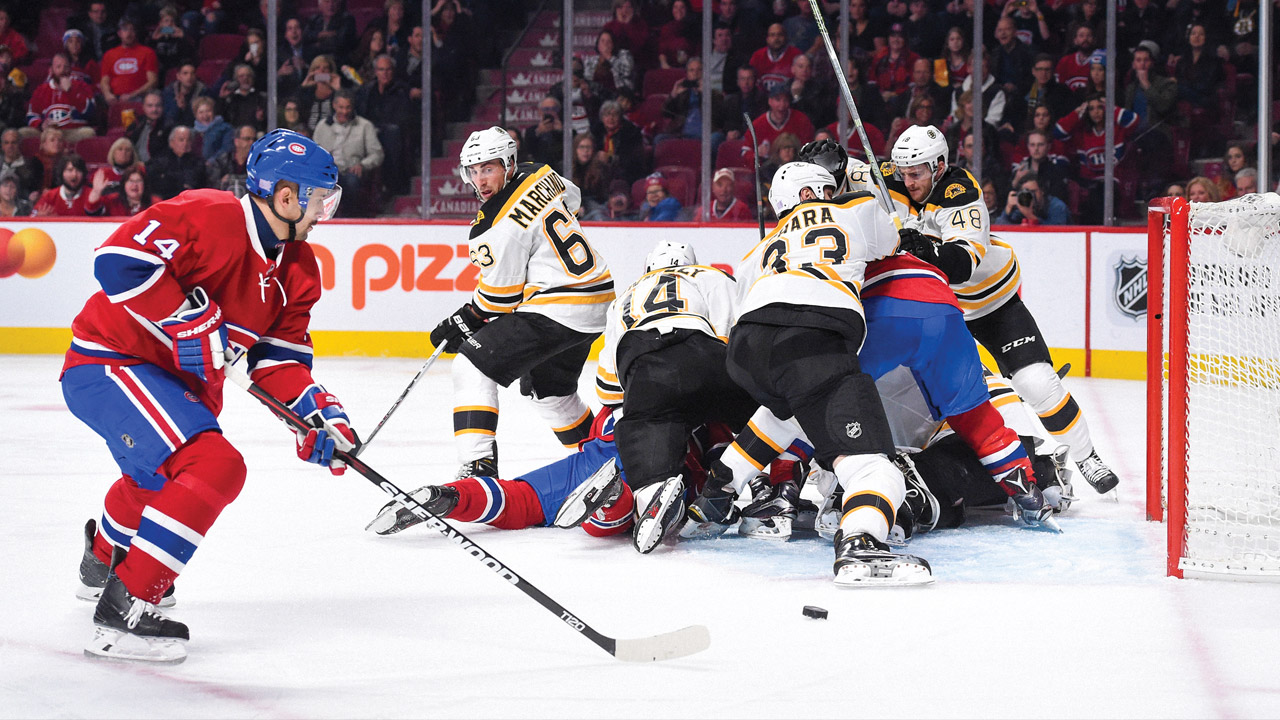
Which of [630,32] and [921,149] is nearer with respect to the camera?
[921,149]

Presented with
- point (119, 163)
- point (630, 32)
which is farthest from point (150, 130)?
point (630, 32)

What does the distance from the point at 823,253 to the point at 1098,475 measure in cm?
140

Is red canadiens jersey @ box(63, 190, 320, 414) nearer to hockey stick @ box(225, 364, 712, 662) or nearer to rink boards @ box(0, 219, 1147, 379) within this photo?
hockey stick @ box(225, 364, 712, 662)

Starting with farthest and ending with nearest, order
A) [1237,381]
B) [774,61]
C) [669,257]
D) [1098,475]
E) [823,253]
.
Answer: [774,61], [1098,475], [669,257], [1237,381], [823,253]

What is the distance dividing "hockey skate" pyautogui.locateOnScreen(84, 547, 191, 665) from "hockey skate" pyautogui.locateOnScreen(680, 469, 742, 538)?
145 centimetres

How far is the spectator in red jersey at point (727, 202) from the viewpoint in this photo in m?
7.81

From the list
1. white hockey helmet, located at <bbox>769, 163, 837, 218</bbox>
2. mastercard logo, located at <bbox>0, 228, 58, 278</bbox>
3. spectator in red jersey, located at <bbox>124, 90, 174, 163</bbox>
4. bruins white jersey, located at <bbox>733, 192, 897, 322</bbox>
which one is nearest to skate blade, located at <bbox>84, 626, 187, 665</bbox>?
bruins white jersey, located at <bbox>733, 192, 897, 322</bbox>

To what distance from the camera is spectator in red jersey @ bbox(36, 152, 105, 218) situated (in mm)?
8438

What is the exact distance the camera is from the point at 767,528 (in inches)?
146

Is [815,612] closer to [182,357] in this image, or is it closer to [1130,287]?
[182,357]

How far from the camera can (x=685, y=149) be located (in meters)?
8.03

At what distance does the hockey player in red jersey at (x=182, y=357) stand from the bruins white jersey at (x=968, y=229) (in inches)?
77.2

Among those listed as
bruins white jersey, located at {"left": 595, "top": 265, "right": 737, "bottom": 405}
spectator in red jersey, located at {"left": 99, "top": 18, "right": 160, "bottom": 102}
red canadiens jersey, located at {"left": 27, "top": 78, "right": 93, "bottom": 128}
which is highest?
spectator in red jersey, located at {"left": 99, "top": 18, "right": 160, "bottom": 102}

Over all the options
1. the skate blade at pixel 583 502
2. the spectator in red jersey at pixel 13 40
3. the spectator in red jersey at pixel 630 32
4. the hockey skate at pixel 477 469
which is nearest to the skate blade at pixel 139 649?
the skate blade at pixel 583 502
